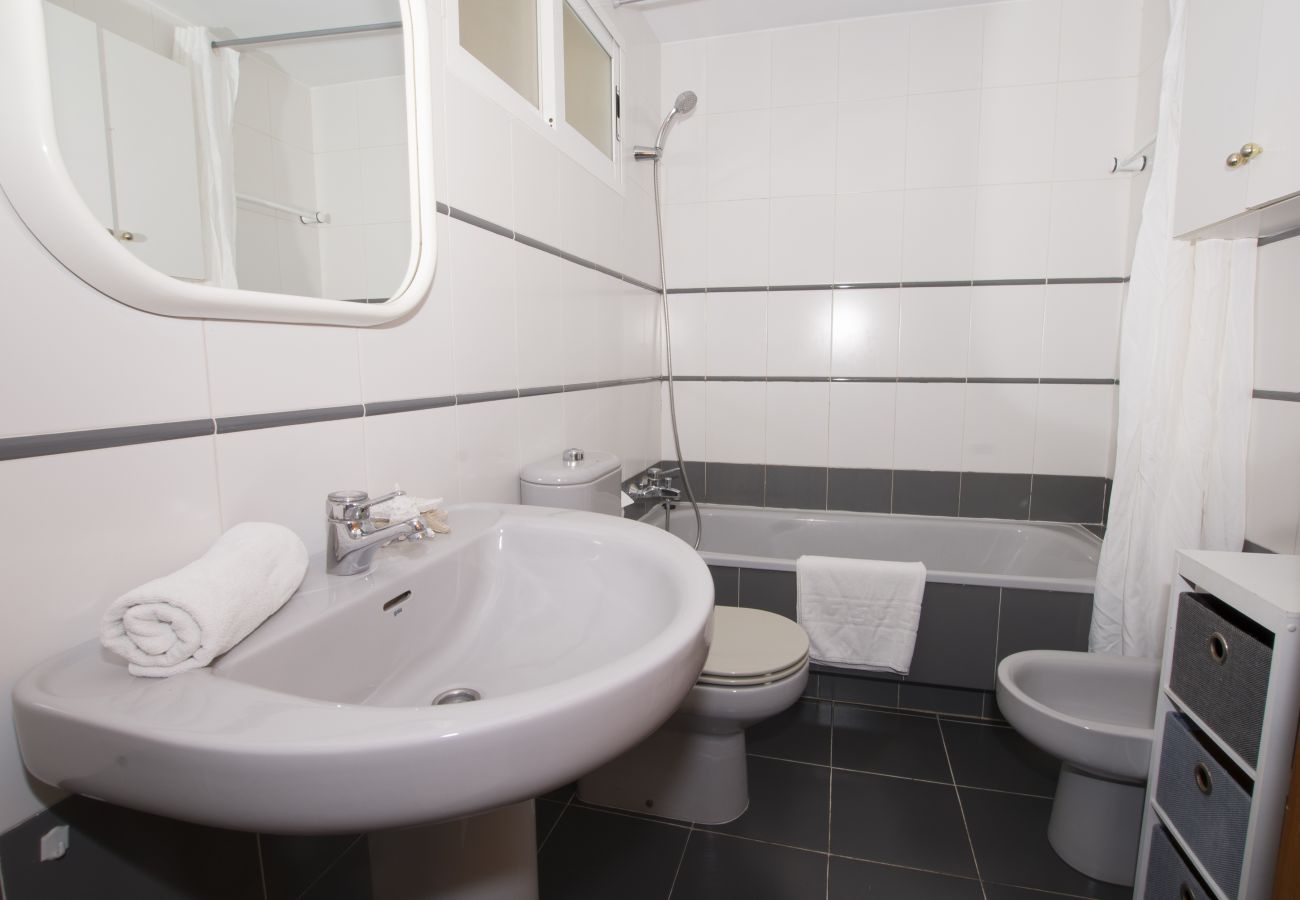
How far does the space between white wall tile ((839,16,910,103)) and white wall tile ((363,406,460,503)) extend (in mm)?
2096

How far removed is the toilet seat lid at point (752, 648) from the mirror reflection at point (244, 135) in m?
1.06

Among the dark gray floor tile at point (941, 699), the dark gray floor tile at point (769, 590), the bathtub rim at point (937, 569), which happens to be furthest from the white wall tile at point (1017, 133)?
the dark gray floor tile at point (941, 699)

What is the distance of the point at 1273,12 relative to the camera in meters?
1.20

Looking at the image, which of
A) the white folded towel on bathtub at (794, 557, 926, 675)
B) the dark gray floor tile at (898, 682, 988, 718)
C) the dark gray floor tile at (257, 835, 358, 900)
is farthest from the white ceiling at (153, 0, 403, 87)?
the dark gray floor tile at (898, 682, 988, 718)

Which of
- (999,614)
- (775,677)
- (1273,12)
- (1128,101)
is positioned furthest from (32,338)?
(1128,101)

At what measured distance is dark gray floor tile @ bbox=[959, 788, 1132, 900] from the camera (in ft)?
4.58

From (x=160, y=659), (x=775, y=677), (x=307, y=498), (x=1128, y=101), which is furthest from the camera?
(x=1128, y=101)

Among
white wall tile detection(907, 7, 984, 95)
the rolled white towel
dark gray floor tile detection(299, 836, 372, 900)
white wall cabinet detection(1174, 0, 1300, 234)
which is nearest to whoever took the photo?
the rolled white towel

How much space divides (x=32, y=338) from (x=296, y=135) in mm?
471

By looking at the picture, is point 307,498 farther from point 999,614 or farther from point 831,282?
point 831,282

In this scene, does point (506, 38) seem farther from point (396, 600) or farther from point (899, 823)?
point (899, 823)

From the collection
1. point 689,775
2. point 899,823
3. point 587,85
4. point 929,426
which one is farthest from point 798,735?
point 587,85

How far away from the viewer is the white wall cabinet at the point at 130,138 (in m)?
0.59

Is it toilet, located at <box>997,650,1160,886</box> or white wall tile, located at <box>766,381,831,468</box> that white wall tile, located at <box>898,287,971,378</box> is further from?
toilet, located at <box>997,650,1160,886</box>
